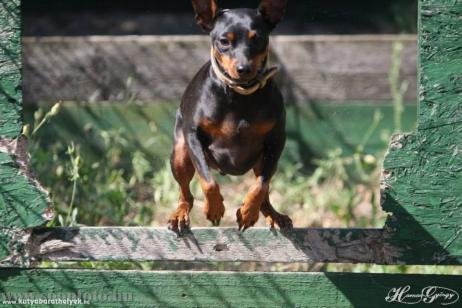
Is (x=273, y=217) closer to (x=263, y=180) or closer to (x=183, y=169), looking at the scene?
(x=263, y=180)

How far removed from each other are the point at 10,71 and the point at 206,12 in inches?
35.3

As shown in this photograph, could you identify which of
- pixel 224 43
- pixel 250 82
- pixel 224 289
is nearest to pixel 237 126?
pixel 250 82

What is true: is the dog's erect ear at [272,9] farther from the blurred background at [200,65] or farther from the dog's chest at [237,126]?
the blurred background at [200,65]

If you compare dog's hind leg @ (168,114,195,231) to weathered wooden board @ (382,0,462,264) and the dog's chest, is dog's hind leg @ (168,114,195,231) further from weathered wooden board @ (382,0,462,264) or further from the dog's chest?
weathered wooden board @ (382,0,462,264)

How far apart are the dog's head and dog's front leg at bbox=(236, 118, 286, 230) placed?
1.06 ft

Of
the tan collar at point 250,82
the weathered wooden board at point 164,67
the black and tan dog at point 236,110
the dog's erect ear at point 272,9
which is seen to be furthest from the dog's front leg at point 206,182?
the weathered wooden board at point 164,67

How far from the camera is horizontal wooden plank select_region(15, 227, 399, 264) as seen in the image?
4.63 metres

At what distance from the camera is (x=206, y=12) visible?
4699mm

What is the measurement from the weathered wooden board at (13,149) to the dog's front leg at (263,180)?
2.84 feet

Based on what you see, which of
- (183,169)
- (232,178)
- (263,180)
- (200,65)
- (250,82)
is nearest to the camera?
(250,82)

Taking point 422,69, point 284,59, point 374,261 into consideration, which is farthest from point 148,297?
point 284,59

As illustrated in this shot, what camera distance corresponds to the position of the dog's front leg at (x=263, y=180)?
4.54 meters

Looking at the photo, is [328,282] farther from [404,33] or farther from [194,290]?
[404,33]

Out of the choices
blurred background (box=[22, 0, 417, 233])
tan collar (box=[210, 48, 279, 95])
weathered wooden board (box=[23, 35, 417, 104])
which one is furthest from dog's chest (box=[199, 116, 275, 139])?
weathered wooden board (box=[23, 35, 417, 104])
